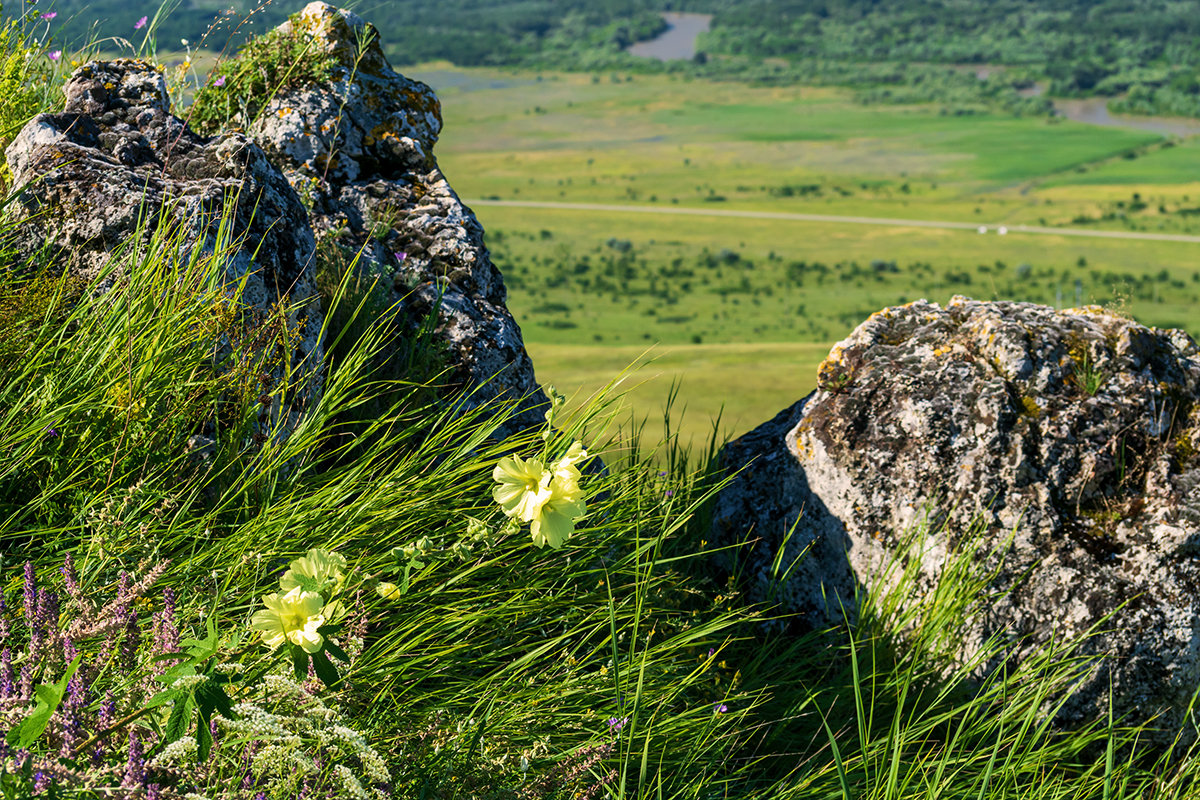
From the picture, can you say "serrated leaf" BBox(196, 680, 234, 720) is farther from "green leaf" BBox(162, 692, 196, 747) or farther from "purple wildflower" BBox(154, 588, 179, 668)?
"purple wildflower" BBox(154, 588, 179, 668)

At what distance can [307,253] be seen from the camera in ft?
14.5

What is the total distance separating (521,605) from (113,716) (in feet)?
4.25

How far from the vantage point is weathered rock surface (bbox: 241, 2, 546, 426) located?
5062 millimetres

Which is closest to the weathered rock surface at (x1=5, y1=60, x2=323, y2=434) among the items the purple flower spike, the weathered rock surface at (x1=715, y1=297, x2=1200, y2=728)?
the purple flower spike

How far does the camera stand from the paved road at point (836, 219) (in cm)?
15038

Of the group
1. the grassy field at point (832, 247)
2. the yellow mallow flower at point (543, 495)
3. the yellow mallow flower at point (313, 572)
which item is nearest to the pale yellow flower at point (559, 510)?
the yellow mallow flower at point (543, 495)

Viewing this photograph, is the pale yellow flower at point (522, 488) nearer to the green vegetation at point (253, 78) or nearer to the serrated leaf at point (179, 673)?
the serrated leaf at point (179, 673)

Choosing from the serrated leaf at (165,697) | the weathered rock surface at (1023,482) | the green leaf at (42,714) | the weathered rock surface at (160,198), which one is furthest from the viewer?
the weathered rock surface at (1023,482)

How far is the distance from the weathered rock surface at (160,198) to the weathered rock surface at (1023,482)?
2.22 m

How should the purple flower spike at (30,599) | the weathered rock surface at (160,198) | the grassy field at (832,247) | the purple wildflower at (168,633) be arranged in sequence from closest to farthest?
the purple wildflower at (168,633), the purple flower spike at (30,599), the weathered rock surface at (160,198), the grassy field at (832,247)

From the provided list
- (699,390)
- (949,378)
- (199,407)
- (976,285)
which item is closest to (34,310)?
(199,407)

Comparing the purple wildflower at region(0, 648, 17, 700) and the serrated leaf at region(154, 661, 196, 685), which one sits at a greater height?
the serrated leaf at region(154, 661, 196, 685)

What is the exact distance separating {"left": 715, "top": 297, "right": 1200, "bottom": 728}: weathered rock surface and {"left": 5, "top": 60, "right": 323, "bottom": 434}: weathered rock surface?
2224 mm

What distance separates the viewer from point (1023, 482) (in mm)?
4270
